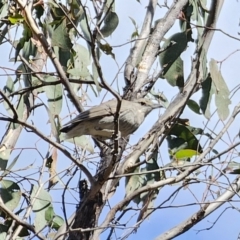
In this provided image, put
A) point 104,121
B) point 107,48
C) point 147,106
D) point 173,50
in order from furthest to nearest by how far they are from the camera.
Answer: point 147,106 → point 104,121 → point 173,50 → point 107,48

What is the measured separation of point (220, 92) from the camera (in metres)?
2.99

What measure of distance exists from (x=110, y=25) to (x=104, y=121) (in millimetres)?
902

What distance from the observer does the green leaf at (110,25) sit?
10.7ft

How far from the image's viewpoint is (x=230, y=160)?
3.18 metres

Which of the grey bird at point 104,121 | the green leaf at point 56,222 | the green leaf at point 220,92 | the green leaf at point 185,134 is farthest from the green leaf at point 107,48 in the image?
the green leaf at point 56,222

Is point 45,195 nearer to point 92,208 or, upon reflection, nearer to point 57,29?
point 92,208

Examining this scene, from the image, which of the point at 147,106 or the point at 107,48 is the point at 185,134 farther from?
the point at 107,48

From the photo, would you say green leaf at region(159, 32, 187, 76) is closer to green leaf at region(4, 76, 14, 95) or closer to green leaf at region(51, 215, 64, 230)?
green leaf at region(4, 76, 14, 95)

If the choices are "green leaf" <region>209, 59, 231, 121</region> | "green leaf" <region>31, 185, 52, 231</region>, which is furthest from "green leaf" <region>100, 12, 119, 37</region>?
"green leaf" <region>31, 185, 52, 231</region>

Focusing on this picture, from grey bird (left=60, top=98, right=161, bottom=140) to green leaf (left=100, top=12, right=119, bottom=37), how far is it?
0.45 metres

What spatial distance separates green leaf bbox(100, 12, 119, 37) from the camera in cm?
327

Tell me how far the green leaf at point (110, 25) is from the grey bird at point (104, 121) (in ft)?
1.46

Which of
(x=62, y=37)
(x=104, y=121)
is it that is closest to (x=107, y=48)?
(x=62, y=37)

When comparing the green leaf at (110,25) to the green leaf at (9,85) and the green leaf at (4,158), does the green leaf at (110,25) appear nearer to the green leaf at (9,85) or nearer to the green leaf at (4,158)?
the green leaf at (9,85)
